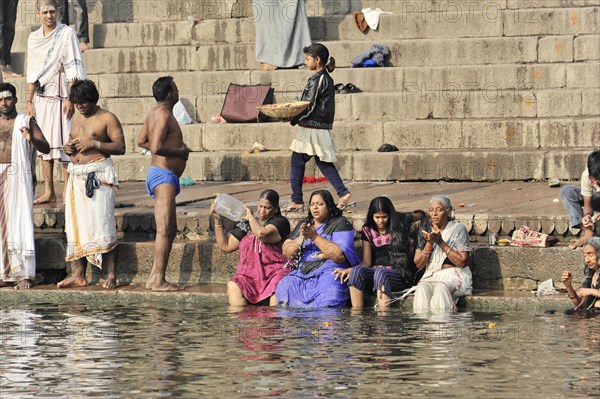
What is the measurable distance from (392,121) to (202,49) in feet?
9.19

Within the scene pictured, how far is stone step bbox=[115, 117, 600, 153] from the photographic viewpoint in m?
14.7

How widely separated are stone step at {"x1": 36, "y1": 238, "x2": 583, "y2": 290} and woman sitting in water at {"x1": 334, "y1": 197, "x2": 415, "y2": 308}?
1.79ft

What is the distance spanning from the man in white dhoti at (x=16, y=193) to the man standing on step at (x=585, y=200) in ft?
13.3

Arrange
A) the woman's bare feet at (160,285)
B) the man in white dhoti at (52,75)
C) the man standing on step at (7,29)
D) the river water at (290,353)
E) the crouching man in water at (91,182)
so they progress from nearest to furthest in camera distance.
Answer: the river water at (290,353) < the woman's bare feet at (160,285) < the crouching man in water at (91,182) < the man in white dhoti at (52,75) < the man standing on step at (7,29)

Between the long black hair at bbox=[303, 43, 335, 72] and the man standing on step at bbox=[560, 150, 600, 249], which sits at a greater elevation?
the long black hair at bbox=[303, 43, 335, 72]

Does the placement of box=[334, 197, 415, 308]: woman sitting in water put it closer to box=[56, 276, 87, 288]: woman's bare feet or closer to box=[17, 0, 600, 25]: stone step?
box=[56, 276, 87, 288]: woman's bare feet

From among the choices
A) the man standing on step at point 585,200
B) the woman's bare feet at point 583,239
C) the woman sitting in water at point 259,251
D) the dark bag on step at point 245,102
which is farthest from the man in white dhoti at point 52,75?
the woman's bare feet at point 583,239

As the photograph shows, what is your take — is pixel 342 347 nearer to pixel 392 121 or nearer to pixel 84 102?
pixel 84 102

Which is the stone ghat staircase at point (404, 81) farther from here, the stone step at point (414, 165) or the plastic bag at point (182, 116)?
the plastic bag at point (182, 116)

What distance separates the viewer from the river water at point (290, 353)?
7980mm

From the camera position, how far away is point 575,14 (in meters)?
16.2

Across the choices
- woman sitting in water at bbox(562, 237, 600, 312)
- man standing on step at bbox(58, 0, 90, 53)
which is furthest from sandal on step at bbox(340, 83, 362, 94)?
woman sitting in water at bbox(562, 237, 600, 312)

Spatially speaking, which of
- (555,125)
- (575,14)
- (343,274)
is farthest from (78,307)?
(575,14)

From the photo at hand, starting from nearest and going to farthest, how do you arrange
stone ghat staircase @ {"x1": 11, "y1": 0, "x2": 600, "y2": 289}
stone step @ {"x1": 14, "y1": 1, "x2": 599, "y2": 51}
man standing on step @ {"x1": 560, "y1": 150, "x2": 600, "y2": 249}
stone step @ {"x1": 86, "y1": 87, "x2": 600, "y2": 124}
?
1. man standing on step @ {"x1": 560, "y1": 150, "x2": 600, "y2": 249}
2. stone ghat staircase @ {"x1": 11, "y1": 0, "x2": 600, "y2": 289}
3. stone step @ {"x1": 86, "y1": 87, "x2": 600, "y2": 124}
4. stone step @ {"x1": 14, "y1": 1, "x2": 599, "y2": 51}
